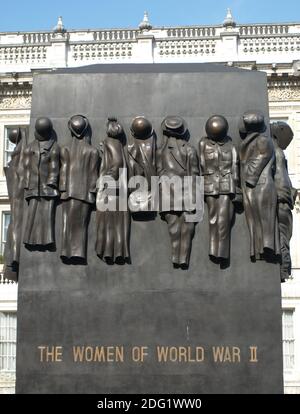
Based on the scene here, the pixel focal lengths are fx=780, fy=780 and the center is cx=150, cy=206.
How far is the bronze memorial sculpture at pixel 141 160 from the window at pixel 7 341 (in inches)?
878

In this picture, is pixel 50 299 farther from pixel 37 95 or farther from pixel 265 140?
pixel 265 140

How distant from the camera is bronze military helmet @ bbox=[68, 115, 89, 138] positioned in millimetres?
9930

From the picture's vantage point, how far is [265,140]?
9844mm

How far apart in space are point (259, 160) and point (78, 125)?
2328 mm

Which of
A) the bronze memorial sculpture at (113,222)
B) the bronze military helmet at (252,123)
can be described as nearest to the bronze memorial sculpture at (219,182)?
the bronze military helmet at (252,123)

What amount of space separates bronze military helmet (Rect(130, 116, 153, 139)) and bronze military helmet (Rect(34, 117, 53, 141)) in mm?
1072

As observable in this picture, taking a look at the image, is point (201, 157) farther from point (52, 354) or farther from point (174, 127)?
point (52, 354)

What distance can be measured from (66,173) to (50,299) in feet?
5.23

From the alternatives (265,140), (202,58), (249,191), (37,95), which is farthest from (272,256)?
(202,58)

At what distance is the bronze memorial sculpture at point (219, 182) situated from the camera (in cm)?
966

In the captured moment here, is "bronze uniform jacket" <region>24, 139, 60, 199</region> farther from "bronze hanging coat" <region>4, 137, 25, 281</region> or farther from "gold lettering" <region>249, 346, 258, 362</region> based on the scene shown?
"gold lettering" <region>249, 346, 258, 362</region>

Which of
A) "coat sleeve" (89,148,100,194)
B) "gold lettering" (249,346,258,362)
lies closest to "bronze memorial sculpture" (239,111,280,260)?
"gold lettering" (249,346,258,362)

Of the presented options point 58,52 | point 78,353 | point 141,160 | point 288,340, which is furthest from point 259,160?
point 58,52

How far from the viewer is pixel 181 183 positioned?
975 cm
